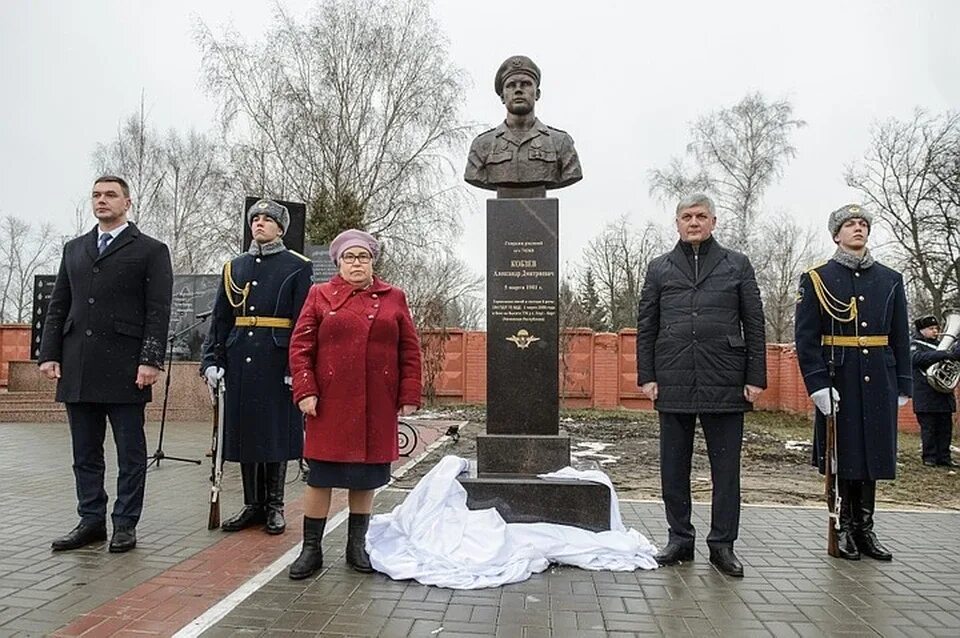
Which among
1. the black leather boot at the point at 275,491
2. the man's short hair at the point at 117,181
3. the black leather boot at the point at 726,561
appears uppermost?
the man's short hair at the point at 117,181

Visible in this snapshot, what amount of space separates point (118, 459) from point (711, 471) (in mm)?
3670

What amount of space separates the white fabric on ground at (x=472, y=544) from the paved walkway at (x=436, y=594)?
0.36 ft

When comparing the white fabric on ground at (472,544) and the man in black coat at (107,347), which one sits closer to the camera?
the white fabric on ground at (472,544)

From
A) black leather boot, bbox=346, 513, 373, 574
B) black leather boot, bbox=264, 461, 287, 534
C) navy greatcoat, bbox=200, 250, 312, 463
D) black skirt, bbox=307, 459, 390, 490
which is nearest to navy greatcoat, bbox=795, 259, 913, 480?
black skirt, bbox=307, 459, 390, 490

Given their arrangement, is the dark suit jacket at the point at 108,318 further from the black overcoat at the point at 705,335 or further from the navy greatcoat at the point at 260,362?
the black overcoat at the point at 705,335

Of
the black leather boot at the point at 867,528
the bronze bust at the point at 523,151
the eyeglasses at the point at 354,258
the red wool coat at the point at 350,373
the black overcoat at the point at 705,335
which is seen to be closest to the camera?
the red wool coat at the point at 350,373

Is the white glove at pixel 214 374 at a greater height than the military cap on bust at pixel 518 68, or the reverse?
the military cap on bust at pixel 518 68

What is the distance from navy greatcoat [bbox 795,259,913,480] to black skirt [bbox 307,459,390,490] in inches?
109

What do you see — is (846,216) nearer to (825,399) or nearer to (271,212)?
(825,399)

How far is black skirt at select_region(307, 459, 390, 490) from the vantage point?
4.19m

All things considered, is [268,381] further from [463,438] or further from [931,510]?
[463,438]

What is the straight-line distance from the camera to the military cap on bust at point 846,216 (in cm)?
479

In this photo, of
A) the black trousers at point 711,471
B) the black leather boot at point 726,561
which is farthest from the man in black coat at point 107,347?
the black leather boot at point 726,561

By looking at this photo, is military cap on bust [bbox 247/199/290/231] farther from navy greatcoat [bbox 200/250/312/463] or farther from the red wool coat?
the red wool coat
